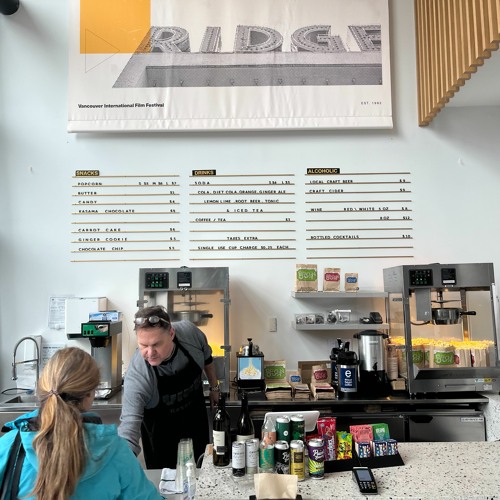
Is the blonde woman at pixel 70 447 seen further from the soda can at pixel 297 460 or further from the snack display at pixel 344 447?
the snack display at pixel 344 447

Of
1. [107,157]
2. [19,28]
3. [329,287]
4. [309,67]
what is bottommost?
[329,287]

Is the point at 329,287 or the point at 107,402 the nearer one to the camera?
the point at 107,402

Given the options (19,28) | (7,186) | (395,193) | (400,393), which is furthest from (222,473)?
(19,28)

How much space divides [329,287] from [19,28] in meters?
3.72

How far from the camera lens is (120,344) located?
3.66 metres

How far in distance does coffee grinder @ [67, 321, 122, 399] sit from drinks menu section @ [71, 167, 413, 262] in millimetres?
744

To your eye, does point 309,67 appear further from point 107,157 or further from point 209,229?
point 107,157

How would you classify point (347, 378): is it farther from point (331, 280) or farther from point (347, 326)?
point (331, 280)

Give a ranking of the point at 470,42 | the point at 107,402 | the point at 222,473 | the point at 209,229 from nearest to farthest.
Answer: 1. the point at 222,473
2. the point at 470,42
3. the point at 107,402
4. the point at 209,229

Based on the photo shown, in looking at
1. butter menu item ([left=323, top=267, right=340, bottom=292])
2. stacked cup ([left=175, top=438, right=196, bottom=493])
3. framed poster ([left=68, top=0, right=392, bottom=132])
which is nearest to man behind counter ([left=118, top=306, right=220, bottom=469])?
stacked cup ([left=175, top=438, right=196, bottom=493])

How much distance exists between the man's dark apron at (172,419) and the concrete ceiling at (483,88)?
9.72 feet

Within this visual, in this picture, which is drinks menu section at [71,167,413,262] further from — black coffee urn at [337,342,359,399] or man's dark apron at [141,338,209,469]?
man's dark apron at [141,338,209,469]

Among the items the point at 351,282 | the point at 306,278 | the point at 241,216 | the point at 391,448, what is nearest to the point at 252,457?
the point at 391,448

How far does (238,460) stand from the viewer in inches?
73.1
